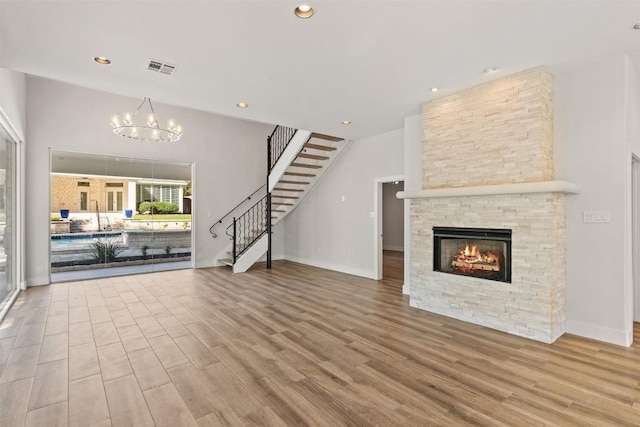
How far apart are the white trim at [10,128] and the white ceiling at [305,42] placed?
4.59ft

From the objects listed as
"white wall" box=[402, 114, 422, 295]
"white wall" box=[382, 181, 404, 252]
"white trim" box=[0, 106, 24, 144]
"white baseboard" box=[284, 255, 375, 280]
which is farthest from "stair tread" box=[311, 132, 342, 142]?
"white trim" box=[0, 106, 24, 144]

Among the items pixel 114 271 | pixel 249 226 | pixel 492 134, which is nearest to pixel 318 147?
pixel 249 226

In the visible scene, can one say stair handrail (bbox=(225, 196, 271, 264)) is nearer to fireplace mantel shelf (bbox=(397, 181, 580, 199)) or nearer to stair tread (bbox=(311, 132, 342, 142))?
stair tread (bbox=(311, 132, 342, 142))

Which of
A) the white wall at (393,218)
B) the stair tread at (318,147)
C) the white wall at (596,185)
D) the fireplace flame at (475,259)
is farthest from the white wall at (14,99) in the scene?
the white wall at (393,218)

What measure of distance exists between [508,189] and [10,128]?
7.38m

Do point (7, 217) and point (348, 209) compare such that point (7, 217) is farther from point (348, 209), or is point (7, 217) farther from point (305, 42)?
point (348, 209)

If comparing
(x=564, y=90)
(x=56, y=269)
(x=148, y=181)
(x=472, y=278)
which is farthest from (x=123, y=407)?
(x=148, y=181)

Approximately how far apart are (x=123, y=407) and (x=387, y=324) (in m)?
2.93

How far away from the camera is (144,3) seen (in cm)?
250

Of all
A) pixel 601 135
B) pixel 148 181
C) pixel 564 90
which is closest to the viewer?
pixel 601 135

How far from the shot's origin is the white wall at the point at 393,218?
11.9 m

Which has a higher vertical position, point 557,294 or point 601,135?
point 601,135

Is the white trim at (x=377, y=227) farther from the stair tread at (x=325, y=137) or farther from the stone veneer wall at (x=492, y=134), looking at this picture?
the stone veneer wall at (x=492, y=134)

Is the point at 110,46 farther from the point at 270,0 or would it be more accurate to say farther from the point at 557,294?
the point at 557,294
